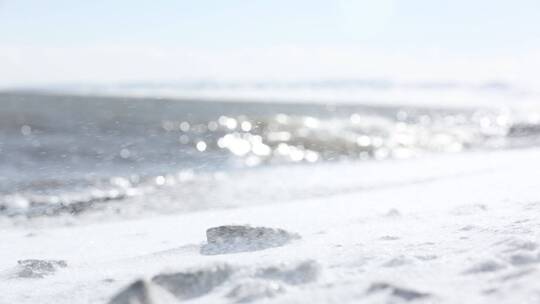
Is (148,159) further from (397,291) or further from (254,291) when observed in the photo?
(397,291)

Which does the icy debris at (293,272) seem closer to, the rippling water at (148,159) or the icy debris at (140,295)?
the icy debris at (140,295)

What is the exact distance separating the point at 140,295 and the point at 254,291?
518mm

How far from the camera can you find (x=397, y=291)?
259cm

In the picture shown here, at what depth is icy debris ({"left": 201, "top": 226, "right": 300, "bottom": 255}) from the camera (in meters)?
4.21

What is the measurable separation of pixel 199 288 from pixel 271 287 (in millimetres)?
395

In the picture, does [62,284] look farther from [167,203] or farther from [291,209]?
[167,203]

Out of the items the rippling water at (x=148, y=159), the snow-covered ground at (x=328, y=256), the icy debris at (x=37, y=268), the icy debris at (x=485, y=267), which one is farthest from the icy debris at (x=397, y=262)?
the rippling water at (x=148, y=159)

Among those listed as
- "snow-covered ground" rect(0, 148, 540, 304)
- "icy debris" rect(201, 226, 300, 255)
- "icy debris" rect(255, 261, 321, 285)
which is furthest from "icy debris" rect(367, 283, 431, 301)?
"icy debris" rect(201, 226, 300, 255)

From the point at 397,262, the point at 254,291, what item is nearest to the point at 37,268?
the point at 254,291

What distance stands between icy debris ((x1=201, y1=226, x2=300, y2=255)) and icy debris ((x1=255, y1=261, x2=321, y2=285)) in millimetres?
915

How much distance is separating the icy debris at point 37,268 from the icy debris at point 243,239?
98 centimetres

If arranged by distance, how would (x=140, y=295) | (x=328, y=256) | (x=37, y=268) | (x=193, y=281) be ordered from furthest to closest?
1. (x=37, y=268)
2. (x=328, y=256)
3. (x=193, y=281)
4. (x=140, y=295)

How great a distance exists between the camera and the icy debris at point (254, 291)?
2832 millimetres

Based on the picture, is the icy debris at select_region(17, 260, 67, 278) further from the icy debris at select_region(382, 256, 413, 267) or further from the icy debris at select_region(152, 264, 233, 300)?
Answer: the icy debris at select_region(382, 256, 413, 267)
